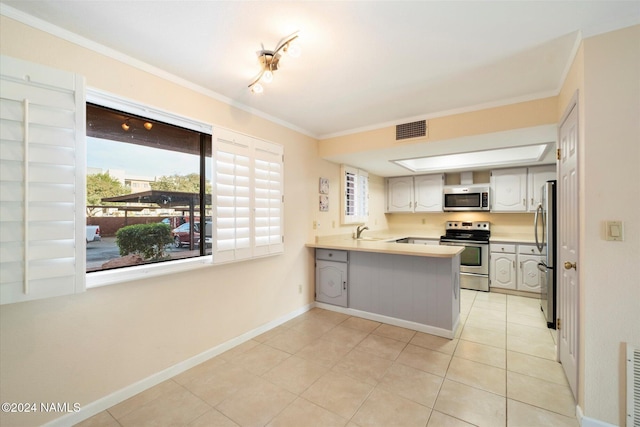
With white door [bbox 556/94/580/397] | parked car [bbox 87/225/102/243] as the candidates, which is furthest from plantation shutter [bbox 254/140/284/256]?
white door [bbox 556/94/580/397]

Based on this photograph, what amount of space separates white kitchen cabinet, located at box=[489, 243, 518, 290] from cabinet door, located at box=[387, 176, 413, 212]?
1.68m

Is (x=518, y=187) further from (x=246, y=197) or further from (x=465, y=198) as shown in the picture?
(x=246, y=197)

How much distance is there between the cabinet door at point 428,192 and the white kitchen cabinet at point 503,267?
1200 mm

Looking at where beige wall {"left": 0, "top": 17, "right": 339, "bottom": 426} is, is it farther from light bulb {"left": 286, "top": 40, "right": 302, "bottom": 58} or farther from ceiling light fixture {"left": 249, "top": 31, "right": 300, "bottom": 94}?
light bulb {"left": 286, "top": 40, "right": 302, "bottom": 58}

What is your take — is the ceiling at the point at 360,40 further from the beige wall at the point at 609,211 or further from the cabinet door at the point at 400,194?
the cabinet door at the point at 400,194

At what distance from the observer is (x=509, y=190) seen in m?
4.63

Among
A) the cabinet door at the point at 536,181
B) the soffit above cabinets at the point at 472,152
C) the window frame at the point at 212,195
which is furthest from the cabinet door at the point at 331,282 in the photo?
the cabinet door at the point at 536,181

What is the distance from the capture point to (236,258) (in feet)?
8.84

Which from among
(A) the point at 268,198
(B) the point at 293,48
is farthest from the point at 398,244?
(B) the point at 293,48

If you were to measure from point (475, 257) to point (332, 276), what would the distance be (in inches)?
102

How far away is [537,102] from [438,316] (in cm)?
233

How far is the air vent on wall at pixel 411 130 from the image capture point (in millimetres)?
3063

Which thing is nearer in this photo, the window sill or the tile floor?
the tile floor

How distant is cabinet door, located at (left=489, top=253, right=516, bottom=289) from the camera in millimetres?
4387
